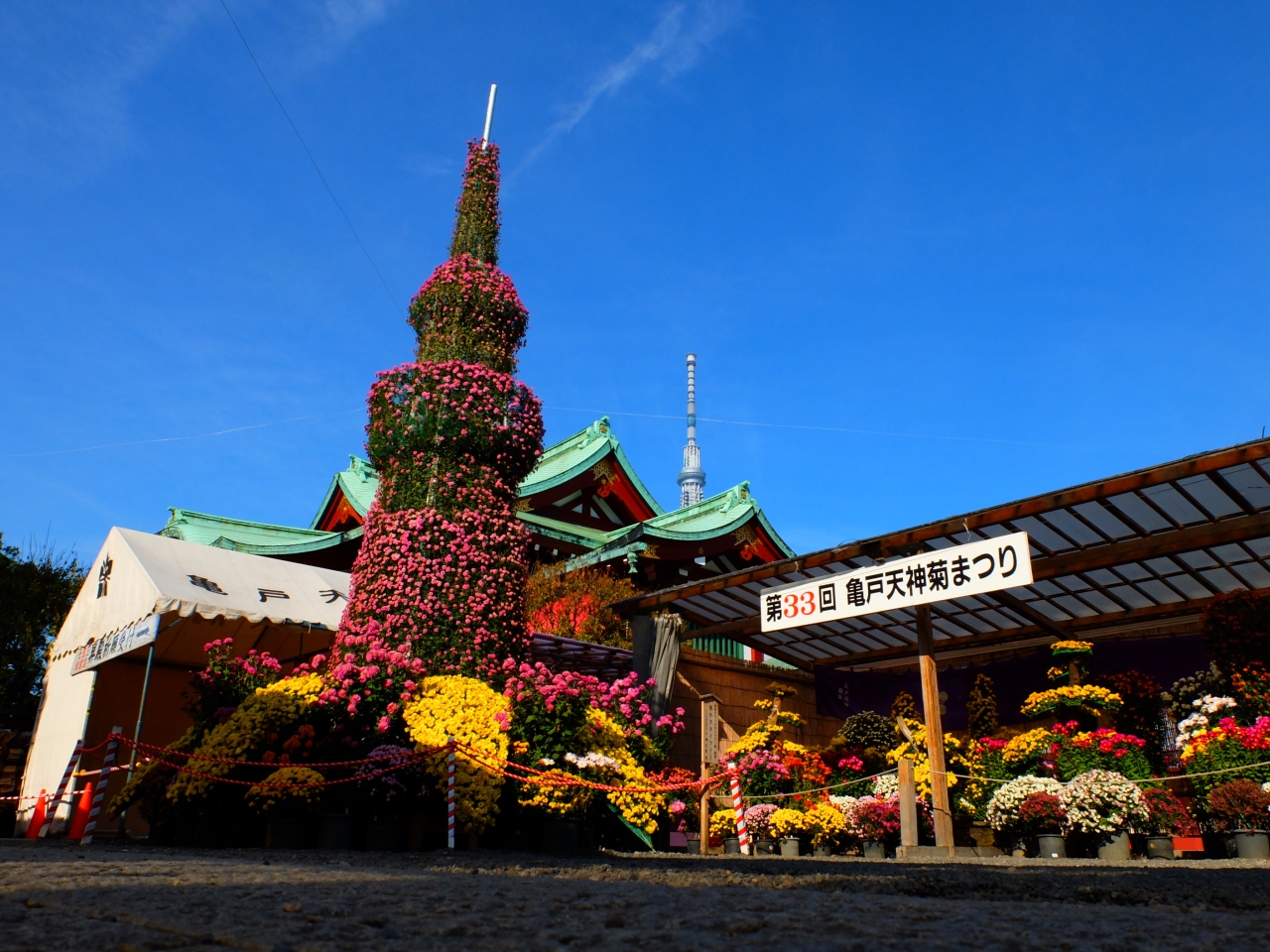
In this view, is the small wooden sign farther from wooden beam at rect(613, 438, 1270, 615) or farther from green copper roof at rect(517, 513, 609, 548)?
green copper roof at rect(517, 513, 609, 548)

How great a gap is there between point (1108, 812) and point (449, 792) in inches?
285

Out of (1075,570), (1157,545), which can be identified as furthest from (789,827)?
(1157,545)

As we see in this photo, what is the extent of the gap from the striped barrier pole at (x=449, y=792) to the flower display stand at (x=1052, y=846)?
21.7ft

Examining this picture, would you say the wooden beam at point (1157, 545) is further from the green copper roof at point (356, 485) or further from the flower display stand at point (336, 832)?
the green copper roof at point (356, 485)

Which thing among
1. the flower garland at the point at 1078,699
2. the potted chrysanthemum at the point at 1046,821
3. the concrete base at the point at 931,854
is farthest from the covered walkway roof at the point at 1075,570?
the concrete base at the point at 931,854

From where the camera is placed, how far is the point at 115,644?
12227 mm

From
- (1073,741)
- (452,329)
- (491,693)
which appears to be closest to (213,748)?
(491,693)

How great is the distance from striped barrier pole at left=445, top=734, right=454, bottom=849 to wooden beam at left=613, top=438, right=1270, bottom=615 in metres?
5.34

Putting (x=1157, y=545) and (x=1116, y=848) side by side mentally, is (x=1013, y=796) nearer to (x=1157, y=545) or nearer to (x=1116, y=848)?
(x=1116, y=848)

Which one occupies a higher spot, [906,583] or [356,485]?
[356,485]

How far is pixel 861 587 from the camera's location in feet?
39.6

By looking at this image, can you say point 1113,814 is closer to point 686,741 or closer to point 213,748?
point 686,741

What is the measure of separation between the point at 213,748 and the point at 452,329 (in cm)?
614

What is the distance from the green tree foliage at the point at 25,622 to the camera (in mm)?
21781
